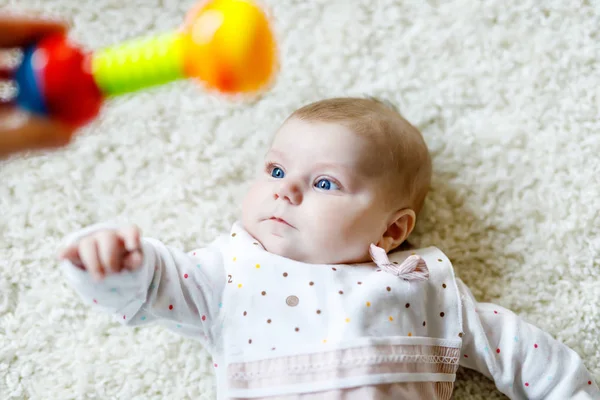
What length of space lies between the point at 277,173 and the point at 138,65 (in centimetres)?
39

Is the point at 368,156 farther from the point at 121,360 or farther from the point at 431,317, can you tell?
the point at 121,360

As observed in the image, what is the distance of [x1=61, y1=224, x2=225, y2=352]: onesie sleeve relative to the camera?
0.92 meters

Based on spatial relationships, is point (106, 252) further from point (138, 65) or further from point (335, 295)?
point (335, 295)

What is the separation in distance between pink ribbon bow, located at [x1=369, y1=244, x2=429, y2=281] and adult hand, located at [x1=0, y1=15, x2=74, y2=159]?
502 mm

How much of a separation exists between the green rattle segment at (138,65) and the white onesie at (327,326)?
9.1 inches

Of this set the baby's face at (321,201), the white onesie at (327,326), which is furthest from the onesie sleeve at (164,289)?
the baby's face at (321,201)

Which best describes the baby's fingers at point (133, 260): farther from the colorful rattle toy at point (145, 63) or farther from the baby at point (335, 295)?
the colorful rattle toy at point (145, 63)

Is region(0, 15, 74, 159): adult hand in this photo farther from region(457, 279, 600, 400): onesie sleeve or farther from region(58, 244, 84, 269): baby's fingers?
region(457, 279, 600, 400): onesie sleeve

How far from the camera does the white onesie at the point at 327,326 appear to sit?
3.21ft

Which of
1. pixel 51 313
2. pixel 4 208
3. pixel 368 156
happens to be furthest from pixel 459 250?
pixel 4 208

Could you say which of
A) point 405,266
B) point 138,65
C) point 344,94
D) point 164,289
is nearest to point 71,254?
point 164,289

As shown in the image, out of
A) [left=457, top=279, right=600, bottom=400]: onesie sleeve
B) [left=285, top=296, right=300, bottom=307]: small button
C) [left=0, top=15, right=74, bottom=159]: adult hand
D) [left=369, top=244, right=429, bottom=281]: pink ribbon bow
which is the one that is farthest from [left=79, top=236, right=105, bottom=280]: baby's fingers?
[left=457, top=279, right=600, bottom=400]: onesie sleeve

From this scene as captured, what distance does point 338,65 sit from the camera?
141cm

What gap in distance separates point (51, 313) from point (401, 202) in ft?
2.13
